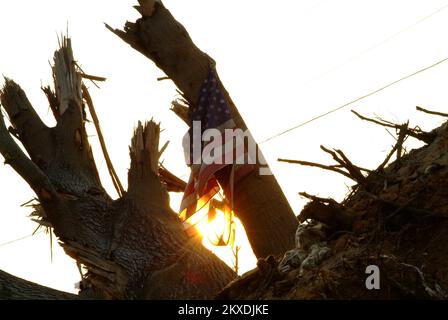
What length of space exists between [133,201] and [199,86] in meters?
1.27

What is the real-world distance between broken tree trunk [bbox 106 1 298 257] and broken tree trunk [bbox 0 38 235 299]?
466 millimetres

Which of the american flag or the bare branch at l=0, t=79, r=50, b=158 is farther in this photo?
the bare branch at l=0, t=79, r=50, b=158

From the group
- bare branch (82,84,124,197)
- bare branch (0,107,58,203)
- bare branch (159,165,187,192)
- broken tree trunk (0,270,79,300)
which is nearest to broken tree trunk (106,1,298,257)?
bare branch (159,165,187,192)

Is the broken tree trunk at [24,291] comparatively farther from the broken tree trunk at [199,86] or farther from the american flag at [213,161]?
the broken tree trunk at [199,86]

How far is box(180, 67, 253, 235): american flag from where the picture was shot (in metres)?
6.16

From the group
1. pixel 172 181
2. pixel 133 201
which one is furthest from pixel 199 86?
pixel 133 201

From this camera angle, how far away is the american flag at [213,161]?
6.16 metres

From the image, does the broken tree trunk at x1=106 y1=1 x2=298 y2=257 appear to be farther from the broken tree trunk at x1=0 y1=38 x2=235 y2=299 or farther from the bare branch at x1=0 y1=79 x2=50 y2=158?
the bare branch at x1=0 y1=79 x2=50 y2=158

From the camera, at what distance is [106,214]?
230 inches

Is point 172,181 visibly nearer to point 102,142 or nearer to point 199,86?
point 102,142

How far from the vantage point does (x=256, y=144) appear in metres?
6.30

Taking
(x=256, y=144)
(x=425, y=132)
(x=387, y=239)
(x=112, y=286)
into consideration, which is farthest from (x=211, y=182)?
(x=387, y=239)
